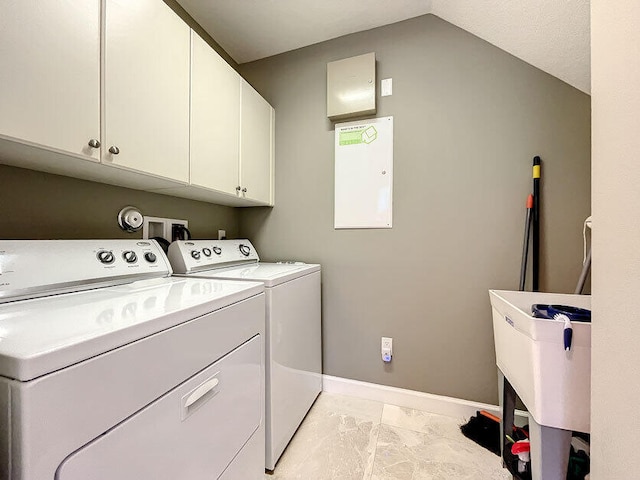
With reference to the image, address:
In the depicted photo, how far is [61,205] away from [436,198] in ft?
6.25

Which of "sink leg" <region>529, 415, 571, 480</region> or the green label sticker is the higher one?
the green label sticker

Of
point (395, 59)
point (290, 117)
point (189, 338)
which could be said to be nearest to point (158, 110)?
point (189, 338)

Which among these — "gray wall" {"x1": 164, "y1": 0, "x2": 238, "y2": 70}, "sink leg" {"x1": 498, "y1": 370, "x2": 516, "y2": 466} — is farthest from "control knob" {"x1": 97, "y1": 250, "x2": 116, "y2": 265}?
"sink leg" {"x1": 498, "y1": 370, "x2": 516, "y2": 466}

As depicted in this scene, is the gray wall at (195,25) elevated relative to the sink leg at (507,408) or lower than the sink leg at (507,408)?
elevated

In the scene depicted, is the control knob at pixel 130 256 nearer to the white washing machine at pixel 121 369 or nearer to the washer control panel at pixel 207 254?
the white washing machine at pixel 121 369

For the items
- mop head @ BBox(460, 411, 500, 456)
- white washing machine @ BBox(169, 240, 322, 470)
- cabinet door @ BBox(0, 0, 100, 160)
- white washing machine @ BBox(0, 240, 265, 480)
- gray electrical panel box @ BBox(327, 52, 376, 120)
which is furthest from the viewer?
gray electrical panel box @ BBox(327, 52, 376, 120)

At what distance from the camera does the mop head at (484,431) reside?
133cm

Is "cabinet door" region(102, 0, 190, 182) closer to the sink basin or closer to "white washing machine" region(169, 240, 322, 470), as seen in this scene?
"white washing machine" region(169, 240, 322, 470)

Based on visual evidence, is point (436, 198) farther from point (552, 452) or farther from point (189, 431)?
point (189, 431)

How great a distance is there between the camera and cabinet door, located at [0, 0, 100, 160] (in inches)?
26.4

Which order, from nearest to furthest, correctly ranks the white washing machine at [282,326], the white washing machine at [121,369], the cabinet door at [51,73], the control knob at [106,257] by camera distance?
the white washing machine at [121,369] → the cabinet door at [51,73] → the control knob at [106,257] → the white washing machine at [282,326]

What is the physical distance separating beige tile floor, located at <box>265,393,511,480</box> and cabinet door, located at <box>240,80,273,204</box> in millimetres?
1468

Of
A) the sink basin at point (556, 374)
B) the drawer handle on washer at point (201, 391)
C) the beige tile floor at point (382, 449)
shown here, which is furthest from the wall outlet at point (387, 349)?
the drawer handle on washer at point (201, 391)

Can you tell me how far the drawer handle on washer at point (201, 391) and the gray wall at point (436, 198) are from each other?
3.74ft
